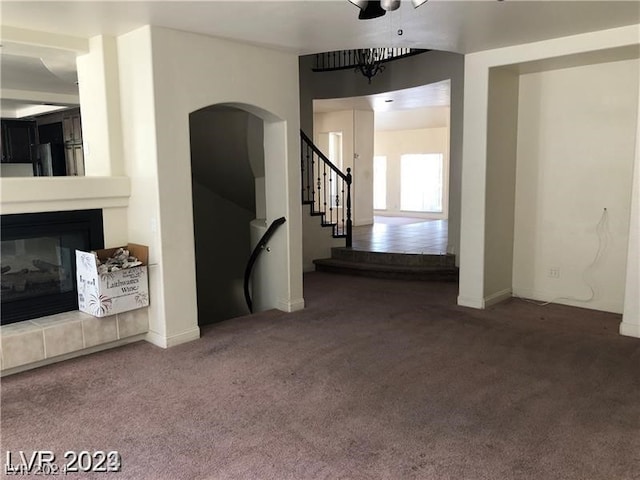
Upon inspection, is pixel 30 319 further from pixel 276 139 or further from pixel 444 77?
pixel 444 77

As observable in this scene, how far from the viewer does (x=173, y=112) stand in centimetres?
411

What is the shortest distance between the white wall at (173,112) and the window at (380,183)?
29.0 ft

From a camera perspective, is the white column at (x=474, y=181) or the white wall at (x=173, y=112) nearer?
the white wall at (x=173, y=112)

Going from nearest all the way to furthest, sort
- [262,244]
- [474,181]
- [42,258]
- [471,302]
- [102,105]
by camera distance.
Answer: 1. [42,258]
2. [102,105]
3. [474,181]
4. [471,302]
5. [262,244]

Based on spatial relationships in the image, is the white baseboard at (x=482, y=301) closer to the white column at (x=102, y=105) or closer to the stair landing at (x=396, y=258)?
the stair landing at (x=396, y=258)

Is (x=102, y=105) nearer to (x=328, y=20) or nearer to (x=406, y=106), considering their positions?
(x=328, y=20)

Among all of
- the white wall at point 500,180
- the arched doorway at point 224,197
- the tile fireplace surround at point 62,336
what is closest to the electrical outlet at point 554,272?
the white wall at point 500,180

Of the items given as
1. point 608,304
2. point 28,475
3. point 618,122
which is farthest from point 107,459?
point 618,122

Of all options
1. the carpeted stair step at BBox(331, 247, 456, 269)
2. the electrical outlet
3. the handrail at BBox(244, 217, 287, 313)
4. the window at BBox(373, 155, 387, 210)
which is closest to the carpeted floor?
the electrical outlet

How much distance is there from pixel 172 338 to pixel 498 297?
136 inches

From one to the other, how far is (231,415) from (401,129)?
10844 mm

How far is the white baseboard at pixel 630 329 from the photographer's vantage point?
436 centimetres

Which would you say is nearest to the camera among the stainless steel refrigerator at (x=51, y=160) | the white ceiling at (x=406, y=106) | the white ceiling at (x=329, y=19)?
the white ceiling at (x=329, y=19)

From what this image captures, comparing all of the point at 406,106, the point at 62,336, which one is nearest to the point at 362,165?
the point at 406,106
